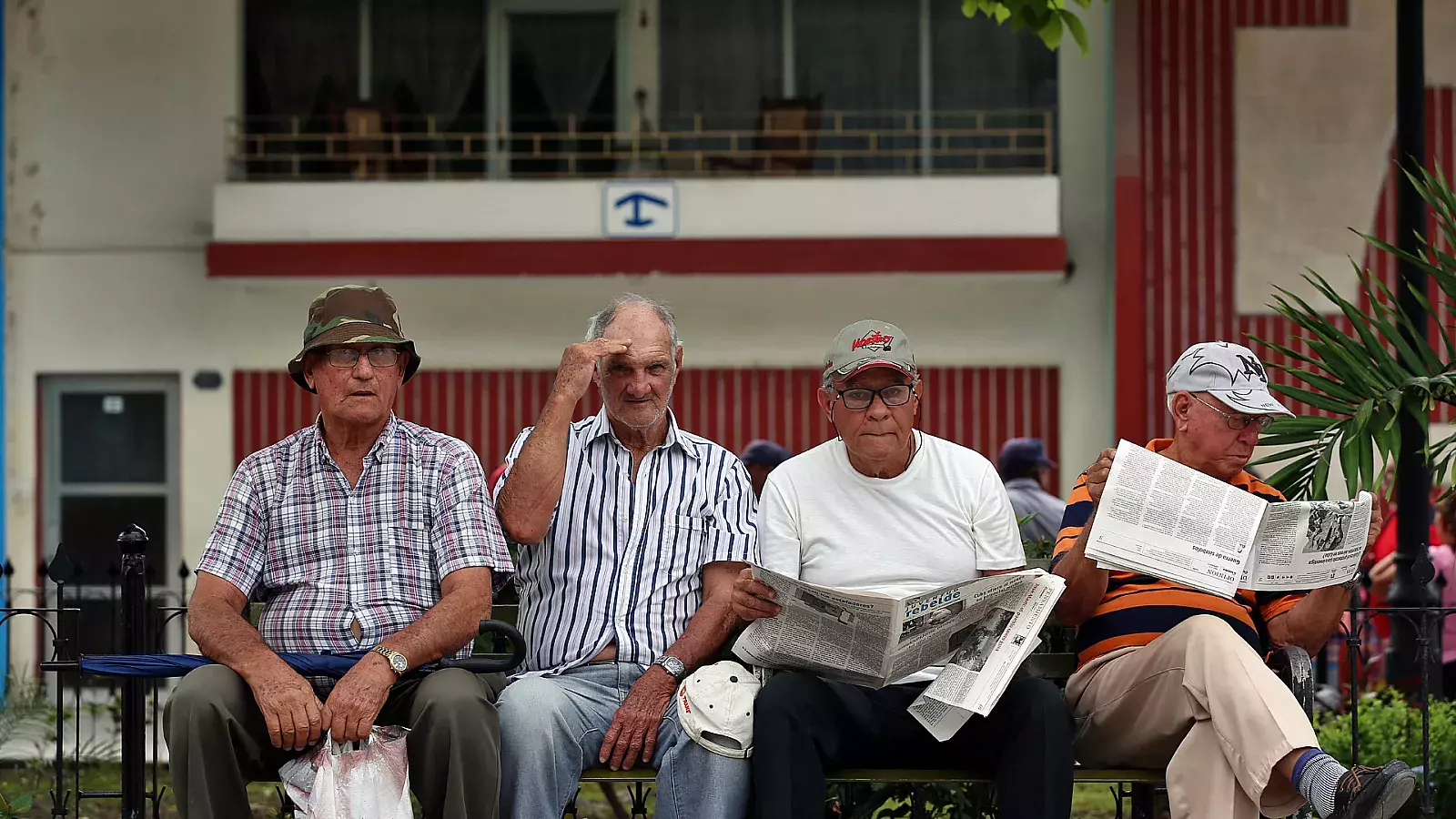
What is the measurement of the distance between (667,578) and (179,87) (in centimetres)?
805

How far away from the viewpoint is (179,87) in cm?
1080

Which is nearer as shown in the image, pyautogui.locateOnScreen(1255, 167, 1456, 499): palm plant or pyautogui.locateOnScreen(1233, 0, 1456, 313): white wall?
pyautogui.locateOnScreen(1255, 167, 1456, 499): palm plant

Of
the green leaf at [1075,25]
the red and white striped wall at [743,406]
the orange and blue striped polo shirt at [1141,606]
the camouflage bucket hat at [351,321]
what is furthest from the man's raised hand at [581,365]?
the red and white striped wall at [743,406]

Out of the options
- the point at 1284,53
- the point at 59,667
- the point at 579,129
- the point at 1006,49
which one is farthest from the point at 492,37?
the point at 59,667

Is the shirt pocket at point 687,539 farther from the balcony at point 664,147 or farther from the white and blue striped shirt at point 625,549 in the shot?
the balcony at point 664,147

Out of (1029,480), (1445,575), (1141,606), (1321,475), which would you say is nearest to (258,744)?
(1141,606)

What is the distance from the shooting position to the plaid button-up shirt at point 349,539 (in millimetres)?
4020

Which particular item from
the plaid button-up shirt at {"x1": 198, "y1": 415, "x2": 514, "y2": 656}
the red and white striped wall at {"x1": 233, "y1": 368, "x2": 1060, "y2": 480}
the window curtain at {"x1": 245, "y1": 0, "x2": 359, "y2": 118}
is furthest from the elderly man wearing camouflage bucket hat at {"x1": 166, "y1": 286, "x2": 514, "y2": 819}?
the window curtain at {"x1": 245, "y1": 0, "x2": 359, "y2": 118}

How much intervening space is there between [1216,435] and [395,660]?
234 centimetres

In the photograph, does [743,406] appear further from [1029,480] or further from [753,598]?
[753,598]

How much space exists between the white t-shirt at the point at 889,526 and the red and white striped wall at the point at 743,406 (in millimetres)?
6461

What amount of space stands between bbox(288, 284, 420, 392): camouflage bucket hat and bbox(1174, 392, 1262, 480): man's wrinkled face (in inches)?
86.9

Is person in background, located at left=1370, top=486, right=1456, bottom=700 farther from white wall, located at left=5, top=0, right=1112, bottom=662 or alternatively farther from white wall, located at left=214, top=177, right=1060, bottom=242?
white wall, located at left=214, top=177, right=1060, bottom=242

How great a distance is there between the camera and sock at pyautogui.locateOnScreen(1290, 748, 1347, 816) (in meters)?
3.59
